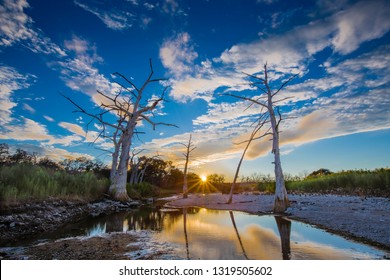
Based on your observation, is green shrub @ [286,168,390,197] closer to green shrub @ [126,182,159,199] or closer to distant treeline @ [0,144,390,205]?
distant treeline @ [0,144,390,205]

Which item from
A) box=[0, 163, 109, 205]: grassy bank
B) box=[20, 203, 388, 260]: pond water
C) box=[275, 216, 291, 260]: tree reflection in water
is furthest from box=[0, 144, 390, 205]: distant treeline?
box=[275, 216, 291, 260]: tree reflection in water

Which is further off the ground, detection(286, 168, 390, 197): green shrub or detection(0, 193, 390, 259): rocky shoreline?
detection(286, 168, 390, 197): green shrub

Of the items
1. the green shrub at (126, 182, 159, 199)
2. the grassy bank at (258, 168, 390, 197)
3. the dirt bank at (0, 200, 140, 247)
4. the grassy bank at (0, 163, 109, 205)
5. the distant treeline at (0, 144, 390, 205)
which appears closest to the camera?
the dirt bank at (0, 200, 140, 247)

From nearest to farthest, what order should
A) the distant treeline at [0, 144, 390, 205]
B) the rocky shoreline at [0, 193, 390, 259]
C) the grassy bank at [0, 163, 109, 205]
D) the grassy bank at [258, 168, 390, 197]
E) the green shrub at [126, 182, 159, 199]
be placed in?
1. the rocky shoreline at [0, 193, 390, 259]
2. the grassy bank at [0, 163, 109, 205]
3. the distant treeline at [0, 144, 390, 205]
4. the grassy bank at [258, 168, 390, 197]
5. the green shrub at [126, 182, 159, 199]

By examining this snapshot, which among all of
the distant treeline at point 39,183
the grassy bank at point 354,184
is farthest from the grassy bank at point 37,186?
the grassy bank at point 354,184

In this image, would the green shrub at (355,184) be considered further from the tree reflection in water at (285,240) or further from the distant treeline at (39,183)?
the distant treeline at (39,183)

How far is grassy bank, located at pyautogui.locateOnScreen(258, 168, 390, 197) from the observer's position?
13695mm

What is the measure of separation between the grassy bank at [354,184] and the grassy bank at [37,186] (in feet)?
49.1

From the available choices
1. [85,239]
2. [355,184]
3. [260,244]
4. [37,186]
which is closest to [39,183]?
[37,186]

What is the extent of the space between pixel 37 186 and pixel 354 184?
18040 millimetres

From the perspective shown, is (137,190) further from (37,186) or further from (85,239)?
(85,239)

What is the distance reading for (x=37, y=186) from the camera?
8133mm

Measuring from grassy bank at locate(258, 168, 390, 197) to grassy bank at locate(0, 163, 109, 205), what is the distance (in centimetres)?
1496
